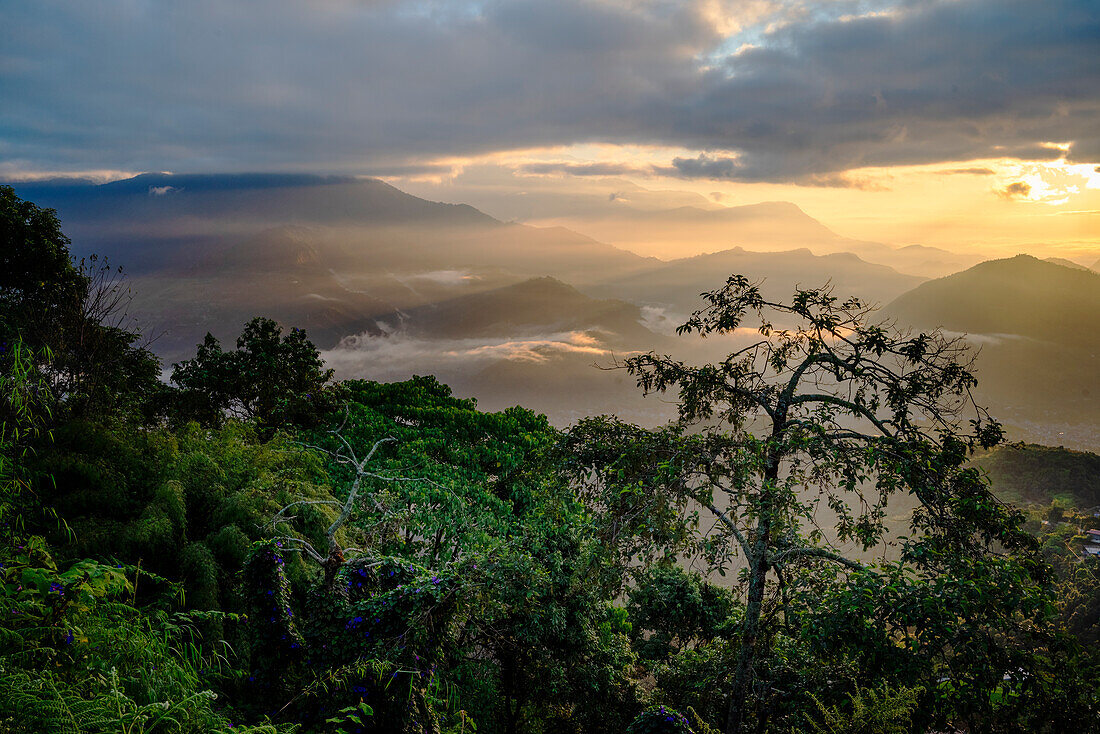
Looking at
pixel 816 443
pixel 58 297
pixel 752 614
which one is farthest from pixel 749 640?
pixel 58 297

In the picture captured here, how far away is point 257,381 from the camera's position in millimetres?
20875

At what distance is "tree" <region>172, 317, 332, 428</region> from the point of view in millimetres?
20188

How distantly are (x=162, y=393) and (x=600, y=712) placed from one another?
18.6 meters

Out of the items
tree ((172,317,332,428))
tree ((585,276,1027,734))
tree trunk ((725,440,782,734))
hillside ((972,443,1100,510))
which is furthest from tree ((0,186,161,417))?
hillside ((972,443,1100,510))

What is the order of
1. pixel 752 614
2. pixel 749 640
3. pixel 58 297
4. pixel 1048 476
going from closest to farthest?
pixel 749 640 < pixel 752 614 < pixel 58 297 < pixel 1048 476

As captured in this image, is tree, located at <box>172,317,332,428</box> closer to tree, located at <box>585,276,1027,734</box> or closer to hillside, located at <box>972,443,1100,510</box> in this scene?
tree, located at <box>585,276,1027,734</box>

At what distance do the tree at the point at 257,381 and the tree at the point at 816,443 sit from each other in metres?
14.8

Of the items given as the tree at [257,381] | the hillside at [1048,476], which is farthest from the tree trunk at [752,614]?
the hillside at [1048,476]

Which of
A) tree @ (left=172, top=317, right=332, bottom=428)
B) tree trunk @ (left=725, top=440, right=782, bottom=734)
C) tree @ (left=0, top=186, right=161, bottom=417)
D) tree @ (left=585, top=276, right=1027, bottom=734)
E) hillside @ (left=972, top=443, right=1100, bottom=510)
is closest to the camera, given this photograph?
tree @ (left=585, top=276, right=1027, bottom=734)

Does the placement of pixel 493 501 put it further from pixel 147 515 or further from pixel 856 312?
pixel 856 312

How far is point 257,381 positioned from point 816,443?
19.1m

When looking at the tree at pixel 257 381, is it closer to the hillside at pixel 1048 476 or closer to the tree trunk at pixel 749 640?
the tree trunk at pixel 749 640

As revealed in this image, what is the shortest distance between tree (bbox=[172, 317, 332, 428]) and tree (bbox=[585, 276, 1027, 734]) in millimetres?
14834

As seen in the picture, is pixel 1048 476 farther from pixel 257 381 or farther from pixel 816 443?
pixel 257 381
